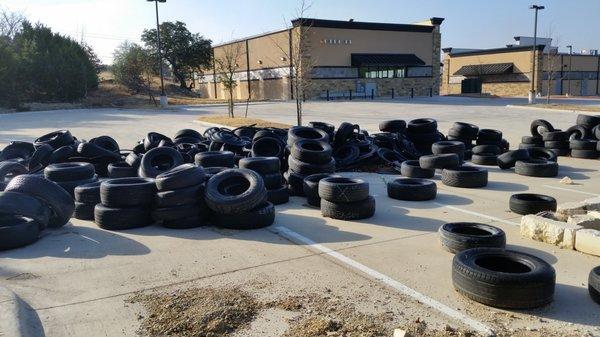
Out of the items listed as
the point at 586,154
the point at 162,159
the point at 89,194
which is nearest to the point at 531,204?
the point at 162,159

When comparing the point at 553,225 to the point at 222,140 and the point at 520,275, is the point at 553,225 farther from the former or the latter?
the point at 222,140

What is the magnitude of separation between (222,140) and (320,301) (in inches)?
357

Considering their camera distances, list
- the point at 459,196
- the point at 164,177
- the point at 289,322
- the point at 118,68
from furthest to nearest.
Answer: the point at 118,68 < the point at 459,196 < the point at 164,177 < the point at 289,322

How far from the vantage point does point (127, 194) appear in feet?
25.2

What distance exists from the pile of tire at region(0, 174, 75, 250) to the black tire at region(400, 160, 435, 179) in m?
7.44

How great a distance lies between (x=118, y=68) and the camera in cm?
5697

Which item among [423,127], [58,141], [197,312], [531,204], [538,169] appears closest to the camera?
[197,312]

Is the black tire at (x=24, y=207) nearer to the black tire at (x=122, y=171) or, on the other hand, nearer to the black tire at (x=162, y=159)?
the black tire at (x=162, y=159)

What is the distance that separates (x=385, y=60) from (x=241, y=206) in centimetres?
5023

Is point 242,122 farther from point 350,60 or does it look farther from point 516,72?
point 516,72

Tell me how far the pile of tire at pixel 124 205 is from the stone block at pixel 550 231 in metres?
5.53

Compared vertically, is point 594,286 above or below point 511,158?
→ below

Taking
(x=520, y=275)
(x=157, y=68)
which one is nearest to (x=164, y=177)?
(x=520, y=275)

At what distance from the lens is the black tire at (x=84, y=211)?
834 cm
